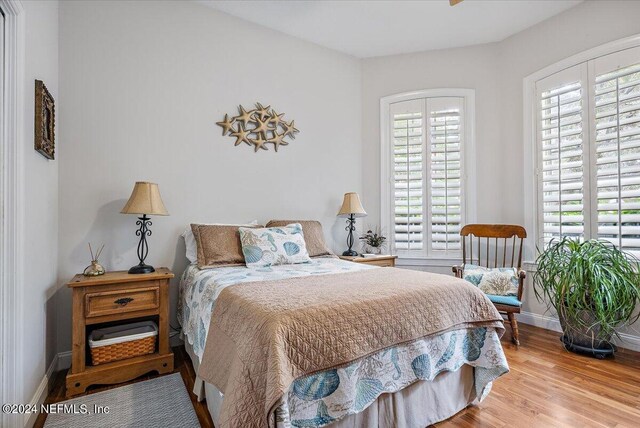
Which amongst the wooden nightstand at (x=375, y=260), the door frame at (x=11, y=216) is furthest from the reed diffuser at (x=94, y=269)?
the wooden nightstand at (x=375, y=260)

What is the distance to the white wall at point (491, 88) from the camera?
10.8 ft

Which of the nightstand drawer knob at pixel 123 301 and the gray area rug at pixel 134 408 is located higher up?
the nightstand drawer knob at pixel 123 301

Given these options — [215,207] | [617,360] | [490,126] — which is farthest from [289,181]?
[617,360]

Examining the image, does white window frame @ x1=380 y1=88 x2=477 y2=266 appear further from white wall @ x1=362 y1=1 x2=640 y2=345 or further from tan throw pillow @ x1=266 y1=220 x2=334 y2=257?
tan throw pillow @ x1=266 y1=220 x2=334 y2=257

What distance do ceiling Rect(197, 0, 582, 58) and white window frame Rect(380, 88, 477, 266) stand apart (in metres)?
0.54

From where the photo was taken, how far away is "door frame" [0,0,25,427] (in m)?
1.51

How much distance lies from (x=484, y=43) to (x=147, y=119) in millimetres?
3642

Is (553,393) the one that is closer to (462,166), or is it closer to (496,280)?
(496,280)

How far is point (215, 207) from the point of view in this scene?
298 centimetres

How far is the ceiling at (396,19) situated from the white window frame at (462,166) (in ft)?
1.78

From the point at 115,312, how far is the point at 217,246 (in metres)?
0.78

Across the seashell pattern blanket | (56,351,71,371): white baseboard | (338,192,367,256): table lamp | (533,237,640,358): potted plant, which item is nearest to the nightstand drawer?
(56,351,71,371): white baseboard

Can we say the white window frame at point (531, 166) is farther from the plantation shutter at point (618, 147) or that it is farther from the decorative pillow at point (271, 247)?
the decorative pillow at point (271, 247)

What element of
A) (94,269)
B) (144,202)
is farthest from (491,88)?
(94,269)
